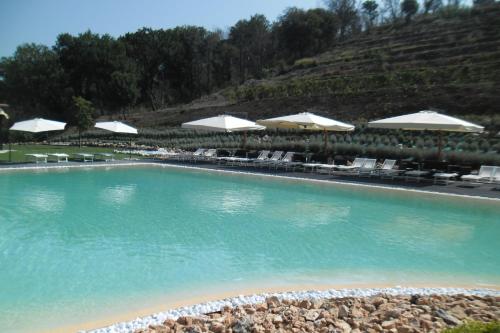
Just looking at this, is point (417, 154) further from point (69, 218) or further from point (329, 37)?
point (329, 37)

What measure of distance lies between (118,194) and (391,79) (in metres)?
28.2

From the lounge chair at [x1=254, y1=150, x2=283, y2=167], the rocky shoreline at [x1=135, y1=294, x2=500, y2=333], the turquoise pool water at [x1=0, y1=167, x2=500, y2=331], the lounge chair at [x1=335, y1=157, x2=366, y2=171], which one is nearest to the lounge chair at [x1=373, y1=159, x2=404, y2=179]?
the lounge chair at [x1=335, y1=157, x2=366, y2=171]

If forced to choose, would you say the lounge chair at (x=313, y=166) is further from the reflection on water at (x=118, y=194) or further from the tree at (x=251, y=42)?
the tree at (x=251, y=42)

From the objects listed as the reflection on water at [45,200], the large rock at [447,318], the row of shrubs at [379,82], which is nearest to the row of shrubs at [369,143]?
the row of shrubs at [379,82]

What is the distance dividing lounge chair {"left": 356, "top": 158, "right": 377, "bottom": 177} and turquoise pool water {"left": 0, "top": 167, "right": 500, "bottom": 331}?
2.52 meters

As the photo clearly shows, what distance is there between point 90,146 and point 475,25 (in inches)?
1835

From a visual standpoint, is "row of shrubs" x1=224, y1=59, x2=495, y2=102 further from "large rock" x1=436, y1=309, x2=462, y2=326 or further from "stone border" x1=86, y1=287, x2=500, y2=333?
"large rock" x1=436, y1=309, x2=462, y2=326

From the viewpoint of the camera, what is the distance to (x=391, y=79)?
34.8m

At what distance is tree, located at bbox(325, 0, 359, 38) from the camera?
70.5m

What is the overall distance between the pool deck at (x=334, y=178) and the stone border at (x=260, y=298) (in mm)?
7524

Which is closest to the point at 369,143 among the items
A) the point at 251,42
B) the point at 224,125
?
the point at 224,125

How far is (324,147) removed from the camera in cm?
1883

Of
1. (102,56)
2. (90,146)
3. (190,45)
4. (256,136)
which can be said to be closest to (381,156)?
(256,136)

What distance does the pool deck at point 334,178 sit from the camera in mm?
12672
